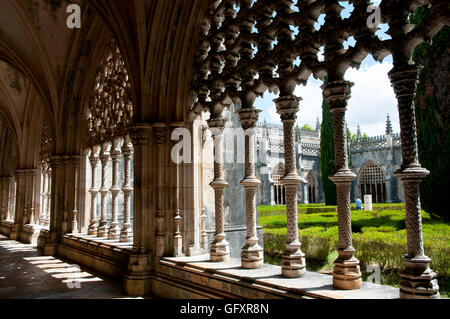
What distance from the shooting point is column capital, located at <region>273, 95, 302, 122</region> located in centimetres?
309

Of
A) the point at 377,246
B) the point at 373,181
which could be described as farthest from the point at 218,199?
the point at 373,181

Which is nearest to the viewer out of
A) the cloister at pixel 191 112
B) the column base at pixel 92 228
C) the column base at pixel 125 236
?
the cloister at pixel 191 112

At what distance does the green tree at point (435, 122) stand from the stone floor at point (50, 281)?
561cm

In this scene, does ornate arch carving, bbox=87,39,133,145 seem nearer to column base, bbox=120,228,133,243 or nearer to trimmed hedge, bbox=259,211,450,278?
column base, bbox=120,228,133,243

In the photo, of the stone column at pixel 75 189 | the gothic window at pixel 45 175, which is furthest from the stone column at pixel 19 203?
the stone column at pixel 75 189

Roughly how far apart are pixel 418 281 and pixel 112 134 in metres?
5.00

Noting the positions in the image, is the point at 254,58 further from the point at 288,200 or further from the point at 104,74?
the point at 104,74

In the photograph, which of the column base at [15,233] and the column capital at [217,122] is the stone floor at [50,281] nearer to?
the column capital at [217,122]

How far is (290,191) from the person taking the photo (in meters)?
3.01

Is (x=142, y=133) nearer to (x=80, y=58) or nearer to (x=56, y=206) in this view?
(x=80, y=58)

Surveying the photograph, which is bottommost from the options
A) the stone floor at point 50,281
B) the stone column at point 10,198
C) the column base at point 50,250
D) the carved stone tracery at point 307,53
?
the stone floor at point 50,281

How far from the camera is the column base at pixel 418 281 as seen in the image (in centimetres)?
203

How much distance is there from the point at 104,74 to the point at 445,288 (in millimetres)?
5804
